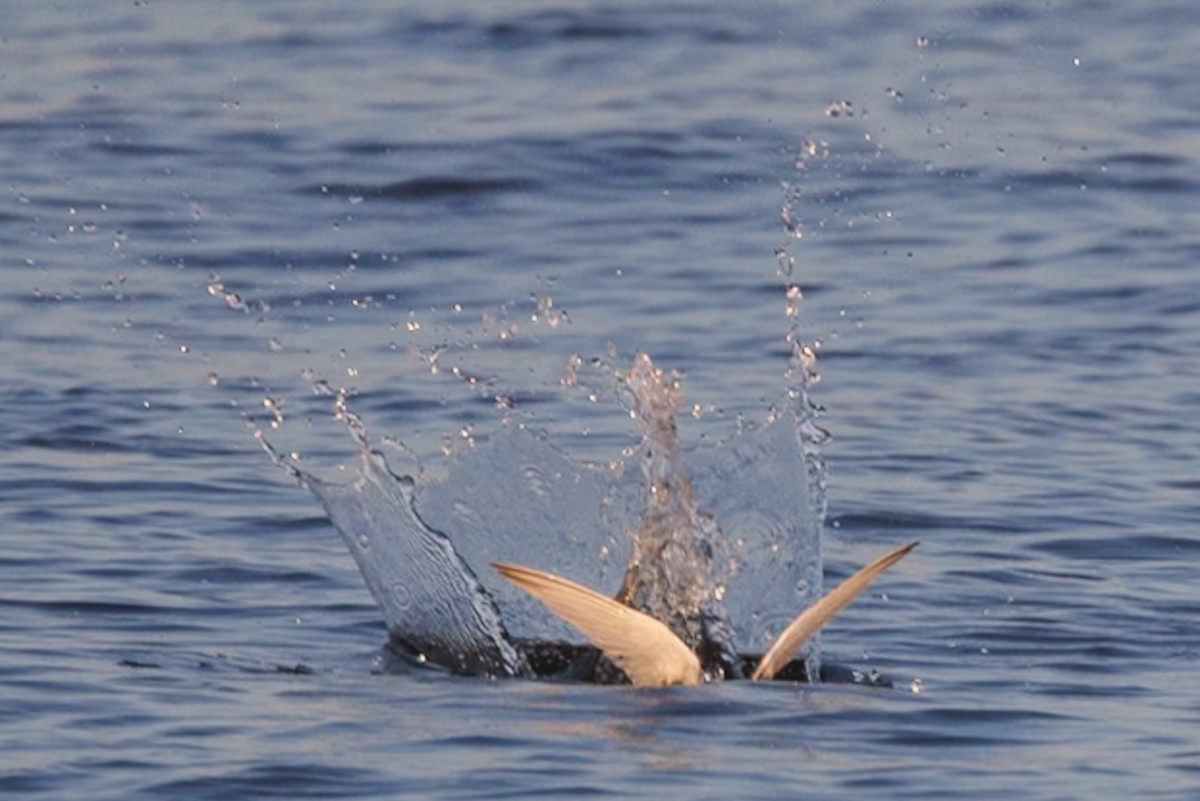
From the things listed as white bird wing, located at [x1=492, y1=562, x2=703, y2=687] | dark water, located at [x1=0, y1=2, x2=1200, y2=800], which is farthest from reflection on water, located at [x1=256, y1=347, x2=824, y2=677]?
white bird wing, located at [x1=492, y1=562, x2=703, y2=687]

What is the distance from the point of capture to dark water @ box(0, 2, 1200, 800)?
8258 millimetres

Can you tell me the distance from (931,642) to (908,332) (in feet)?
17.2

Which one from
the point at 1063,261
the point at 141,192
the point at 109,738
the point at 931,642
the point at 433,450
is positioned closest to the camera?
the point at 109,738

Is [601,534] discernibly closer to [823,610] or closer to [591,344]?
[823,610]

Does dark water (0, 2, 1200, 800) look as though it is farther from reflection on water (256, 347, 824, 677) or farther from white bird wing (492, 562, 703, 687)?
reflection on water (256, 347, 824, 677)

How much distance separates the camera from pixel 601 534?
10469 millimetres

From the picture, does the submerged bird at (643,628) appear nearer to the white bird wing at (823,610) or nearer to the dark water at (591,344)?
the white bird wing at (823,610)

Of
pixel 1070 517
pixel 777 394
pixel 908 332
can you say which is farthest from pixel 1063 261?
pixel 1070 517

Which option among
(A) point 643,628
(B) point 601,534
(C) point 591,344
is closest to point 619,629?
(A) point 643,628

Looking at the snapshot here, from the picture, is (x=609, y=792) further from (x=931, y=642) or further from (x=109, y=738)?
(x=931, y=642)

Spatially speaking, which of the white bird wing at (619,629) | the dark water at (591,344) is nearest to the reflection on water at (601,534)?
the dark water at (591,344)

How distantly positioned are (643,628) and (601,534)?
1956 millimetres

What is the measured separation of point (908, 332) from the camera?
48.5 ft

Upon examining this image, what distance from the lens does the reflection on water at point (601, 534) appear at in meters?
9.39
